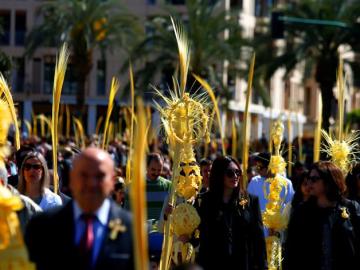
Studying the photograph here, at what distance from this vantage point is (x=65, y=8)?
41344 mm

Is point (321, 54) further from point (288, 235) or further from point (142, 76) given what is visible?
point (288, 235)

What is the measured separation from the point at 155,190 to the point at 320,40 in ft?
89.9

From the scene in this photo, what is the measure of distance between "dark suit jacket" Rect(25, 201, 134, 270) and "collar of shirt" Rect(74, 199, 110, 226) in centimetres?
2

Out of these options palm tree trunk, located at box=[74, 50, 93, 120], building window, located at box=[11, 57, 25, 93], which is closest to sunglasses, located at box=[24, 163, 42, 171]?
palm tree trunk, located at box=[74, 50, 93, 120]

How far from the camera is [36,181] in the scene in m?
8.13

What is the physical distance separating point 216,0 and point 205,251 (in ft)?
109

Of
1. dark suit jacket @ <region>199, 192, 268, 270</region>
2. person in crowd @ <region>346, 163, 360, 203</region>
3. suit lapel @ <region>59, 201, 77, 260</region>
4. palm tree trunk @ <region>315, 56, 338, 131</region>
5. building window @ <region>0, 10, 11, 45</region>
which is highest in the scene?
building window @ <region>0, 10, 11, 45</region>

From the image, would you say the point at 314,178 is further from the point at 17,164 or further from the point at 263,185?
the point at 17,164

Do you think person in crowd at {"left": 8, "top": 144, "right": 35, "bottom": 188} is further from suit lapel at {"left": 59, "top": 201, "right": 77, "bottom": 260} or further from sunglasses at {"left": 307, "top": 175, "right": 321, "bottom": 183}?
suit lapel at {"left": 59, "top": 201, "right": 77, "bottom": 260}

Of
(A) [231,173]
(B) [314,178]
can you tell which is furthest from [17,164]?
(B) [314,178]

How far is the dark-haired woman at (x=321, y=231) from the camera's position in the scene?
6.96 metres

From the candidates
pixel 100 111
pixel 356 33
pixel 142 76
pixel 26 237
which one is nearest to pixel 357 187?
pixel 26 237

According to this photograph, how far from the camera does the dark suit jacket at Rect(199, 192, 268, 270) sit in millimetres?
7727

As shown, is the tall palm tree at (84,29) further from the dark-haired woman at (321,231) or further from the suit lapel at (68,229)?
the suit lapel at (68,229)
